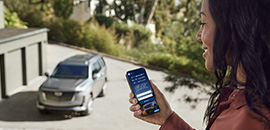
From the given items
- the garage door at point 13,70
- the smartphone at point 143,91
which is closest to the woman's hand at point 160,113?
the smartphone at point 143,91

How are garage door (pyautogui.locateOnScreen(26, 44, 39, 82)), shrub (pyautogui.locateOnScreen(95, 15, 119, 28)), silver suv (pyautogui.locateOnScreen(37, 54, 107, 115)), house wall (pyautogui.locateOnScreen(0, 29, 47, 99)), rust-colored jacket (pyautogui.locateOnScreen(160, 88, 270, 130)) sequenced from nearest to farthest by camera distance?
rust-colored jacket (pyautogui.locateOnScreen(160, 88, 270, 130)), silver suv (pyautogui.locateOnScreen(37, 54, 107, 115)), house wall (pyautogui.locateOnScreen(0, 29, 47, 99)), garage door (pyautogui.locateOnScreen(26, 44, 39, 82)), shrub (pyautogui.locateOnScreen(95, 15, 119, 28))

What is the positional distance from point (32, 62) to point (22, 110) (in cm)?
417

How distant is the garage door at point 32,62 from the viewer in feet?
46.5

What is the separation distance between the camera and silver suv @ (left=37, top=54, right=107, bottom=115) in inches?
387

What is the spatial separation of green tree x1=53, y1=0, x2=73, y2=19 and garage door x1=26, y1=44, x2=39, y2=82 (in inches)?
462

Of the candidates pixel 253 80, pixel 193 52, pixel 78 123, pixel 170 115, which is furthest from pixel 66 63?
pixel 253 80

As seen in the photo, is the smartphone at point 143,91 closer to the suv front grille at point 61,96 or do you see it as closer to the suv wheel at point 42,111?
the suv front grille at point 61,96

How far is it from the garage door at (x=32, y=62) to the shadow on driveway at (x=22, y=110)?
187cm

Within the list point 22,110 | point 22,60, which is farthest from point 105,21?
point 22,110

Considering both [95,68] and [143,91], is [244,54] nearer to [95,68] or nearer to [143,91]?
[143,91]

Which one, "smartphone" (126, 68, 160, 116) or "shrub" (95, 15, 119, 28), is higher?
"smartphone" (126, 68, 160, 116)

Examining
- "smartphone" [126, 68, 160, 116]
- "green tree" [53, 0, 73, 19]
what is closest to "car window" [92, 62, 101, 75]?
"smartphone" [126, 68, 160, 116]

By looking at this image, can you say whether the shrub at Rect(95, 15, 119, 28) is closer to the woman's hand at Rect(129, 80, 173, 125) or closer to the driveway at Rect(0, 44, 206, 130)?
the driveway at Rect(0, 44, 206, 130)

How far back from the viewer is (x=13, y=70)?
500 inches
